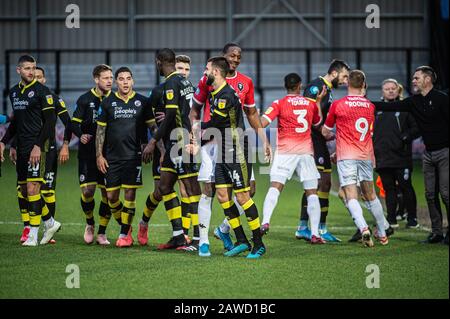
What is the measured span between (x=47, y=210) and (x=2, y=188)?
6765mm

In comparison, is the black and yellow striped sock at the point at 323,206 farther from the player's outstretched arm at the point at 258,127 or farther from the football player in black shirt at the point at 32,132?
the football player in black shirt at the point at 32,132

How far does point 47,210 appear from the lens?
467 inches

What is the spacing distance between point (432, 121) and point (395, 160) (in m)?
2.03

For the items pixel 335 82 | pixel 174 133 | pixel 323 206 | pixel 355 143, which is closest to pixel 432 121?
pixel 355 143

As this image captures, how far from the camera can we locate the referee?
11586mm

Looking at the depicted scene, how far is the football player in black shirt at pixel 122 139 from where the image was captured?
36.7 ft

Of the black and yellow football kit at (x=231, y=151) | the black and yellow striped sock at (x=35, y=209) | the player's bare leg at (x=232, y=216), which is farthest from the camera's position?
the black and yellow striped sock at (x=35, y=209)

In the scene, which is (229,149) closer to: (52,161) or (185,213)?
(185,213)

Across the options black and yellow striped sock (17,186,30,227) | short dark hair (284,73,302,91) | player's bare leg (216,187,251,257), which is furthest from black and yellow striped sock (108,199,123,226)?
short dark hair (284,73,302,91)

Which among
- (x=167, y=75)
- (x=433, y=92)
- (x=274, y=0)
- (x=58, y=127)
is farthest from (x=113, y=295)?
(x=274, y=0)

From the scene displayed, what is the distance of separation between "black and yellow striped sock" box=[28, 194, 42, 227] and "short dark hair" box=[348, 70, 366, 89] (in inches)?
161

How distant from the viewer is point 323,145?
12.4 m

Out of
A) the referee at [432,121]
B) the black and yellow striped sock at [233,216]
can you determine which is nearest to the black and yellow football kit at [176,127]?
the black and yellow striped sock at [233,216]

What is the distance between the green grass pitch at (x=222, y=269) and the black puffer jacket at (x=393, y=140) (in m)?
1.02
